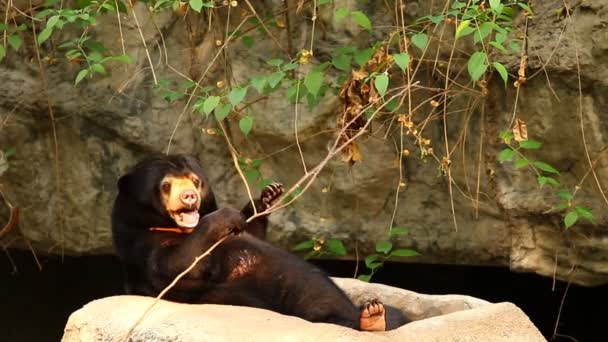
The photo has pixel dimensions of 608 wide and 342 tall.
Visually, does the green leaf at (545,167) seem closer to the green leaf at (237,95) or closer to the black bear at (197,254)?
the black bear at (197,254)

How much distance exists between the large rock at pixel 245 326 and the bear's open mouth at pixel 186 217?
1.89 feet

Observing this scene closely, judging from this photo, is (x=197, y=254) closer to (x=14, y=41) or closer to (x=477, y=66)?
(x=477, y=66)

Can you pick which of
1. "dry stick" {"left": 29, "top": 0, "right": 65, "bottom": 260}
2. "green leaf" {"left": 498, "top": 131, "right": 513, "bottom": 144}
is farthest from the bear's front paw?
"dry stick" {"left": 29, "top": 0, "right": 65, "bottom": 260}

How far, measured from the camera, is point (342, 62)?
18.1 ft

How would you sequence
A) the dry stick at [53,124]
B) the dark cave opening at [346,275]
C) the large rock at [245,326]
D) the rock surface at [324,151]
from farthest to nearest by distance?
the dark cave opening at [346,275], the dry stick at [53,124], the rock surface at [324,151], the large rock at [245,326]

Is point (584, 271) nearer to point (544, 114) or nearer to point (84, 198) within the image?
point (544, 114)

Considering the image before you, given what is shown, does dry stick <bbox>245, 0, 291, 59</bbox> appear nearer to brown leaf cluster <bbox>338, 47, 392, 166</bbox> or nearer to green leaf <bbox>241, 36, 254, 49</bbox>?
green leaf <bbox>241, 36, 254, 49</bbox>

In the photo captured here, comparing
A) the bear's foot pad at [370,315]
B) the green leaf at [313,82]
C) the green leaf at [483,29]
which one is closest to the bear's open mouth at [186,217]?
the green leaf at [313,82]

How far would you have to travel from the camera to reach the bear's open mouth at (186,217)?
4934 millimetres

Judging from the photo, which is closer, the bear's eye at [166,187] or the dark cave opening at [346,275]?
the bear's eye at [166,187]

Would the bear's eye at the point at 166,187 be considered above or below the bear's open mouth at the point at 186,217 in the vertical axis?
above

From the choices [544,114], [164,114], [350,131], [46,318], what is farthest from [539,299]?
[46,318]

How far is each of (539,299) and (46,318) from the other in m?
3.67

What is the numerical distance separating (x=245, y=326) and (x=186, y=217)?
3.54ft
